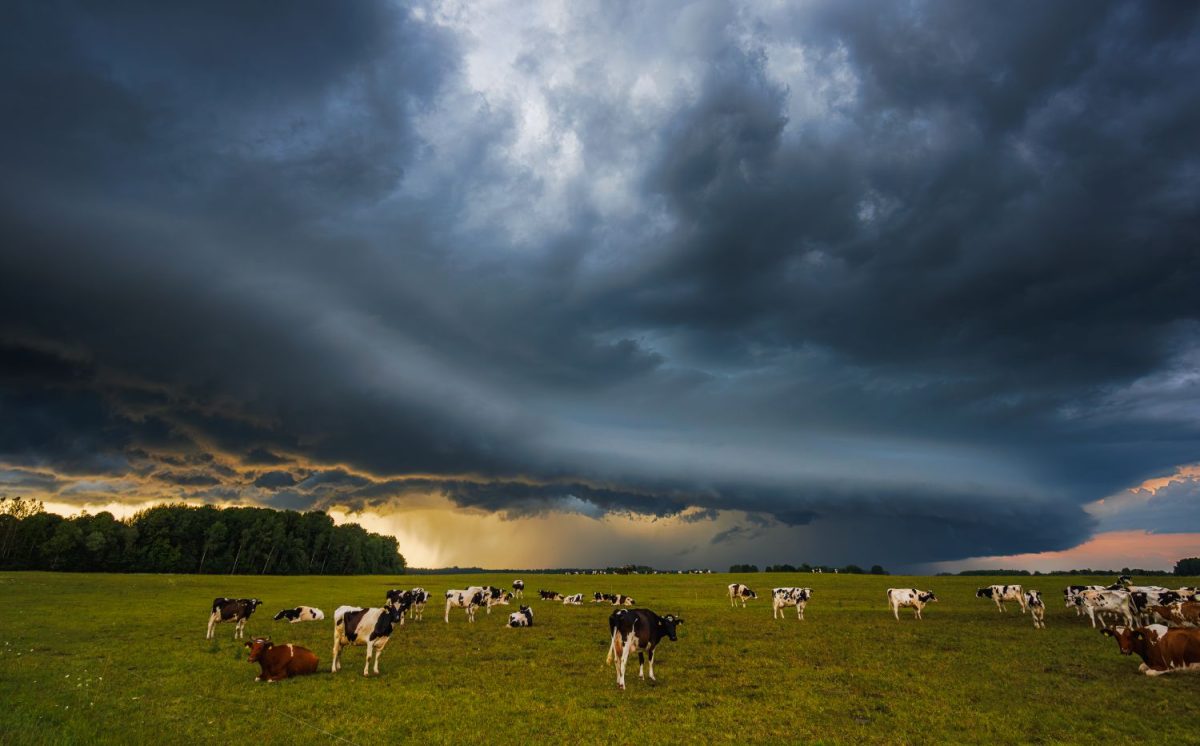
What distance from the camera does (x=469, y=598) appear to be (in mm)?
37750

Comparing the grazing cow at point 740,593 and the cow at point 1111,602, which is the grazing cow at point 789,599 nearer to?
the grazing cow at point 740,593

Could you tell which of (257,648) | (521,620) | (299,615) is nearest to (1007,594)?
(521,620)

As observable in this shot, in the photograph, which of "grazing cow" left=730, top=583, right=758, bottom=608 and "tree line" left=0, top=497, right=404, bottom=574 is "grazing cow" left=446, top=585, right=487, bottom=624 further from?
"tree line" left=0, top=497, right=404, bottom=574

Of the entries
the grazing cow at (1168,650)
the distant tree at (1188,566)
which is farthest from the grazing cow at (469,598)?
the distant tree at (1188,566)

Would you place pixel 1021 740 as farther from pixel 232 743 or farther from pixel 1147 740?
pixel 232 743

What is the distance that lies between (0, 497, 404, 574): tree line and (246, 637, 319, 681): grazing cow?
5266 inches

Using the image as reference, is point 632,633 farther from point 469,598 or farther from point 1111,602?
point 1111,602

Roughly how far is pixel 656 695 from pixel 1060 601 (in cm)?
5182

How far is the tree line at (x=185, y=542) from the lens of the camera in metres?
117

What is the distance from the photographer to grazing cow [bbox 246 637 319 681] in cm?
1866

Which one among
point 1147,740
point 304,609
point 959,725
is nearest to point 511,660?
point 959,725

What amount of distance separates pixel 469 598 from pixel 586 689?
22.4m

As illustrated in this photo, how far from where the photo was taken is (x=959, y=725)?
47.6 ft

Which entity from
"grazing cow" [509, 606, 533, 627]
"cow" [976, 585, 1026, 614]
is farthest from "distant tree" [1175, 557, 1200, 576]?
"grazing cow" [509, 606, 533, 627]
